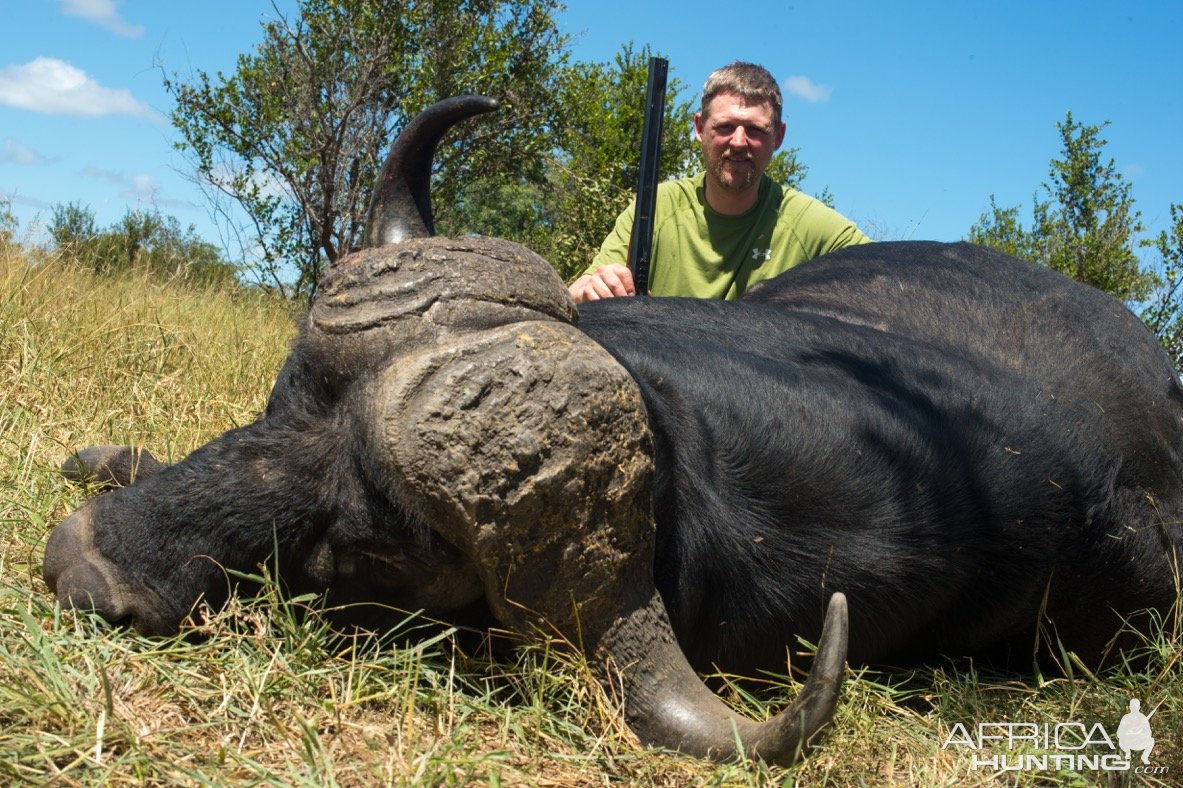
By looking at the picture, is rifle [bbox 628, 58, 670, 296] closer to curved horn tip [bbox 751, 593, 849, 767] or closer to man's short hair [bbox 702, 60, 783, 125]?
man's short hair [bbox 702, 60, 783, 125]

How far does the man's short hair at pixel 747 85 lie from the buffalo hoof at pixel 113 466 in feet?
11.8

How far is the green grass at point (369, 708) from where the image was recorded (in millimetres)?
2012

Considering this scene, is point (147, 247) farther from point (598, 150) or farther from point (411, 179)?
point (411, 179)

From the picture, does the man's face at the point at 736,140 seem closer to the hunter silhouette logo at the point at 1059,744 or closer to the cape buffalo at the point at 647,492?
the cape buffalo at the point at 647,492

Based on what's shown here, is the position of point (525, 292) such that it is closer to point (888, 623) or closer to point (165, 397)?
point (888, 623)

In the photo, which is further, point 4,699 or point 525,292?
point 525,292

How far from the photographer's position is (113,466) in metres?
3.34

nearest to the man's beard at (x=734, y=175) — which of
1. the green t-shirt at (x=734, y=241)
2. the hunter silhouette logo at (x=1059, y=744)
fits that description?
the green t-shirt at (x=734, y=241)

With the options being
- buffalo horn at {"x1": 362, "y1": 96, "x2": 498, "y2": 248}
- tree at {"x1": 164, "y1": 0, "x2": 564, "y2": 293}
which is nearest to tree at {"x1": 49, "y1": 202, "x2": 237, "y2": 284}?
tree at {"x1": 164, "y1": 0, "x2": 564, "y2": 293}

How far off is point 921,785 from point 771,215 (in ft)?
12.0

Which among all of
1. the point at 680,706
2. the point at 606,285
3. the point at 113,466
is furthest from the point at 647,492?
the point at 606,285

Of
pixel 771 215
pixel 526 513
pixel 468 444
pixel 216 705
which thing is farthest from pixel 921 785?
pixel 771 215

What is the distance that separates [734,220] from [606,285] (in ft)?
4.54

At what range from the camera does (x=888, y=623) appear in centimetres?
271
